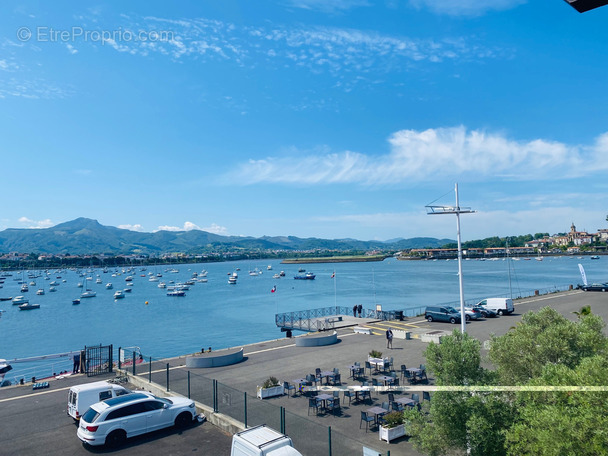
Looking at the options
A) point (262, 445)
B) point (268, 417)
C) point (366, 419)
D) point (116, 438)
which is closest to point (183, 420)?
point (116, 438)

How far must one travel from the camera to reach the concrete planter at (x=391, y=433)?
13.7 m

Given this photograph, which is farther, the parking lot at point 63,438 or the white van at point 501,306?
the white van at point 501,306

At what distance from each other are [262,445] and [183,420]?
24.4ft

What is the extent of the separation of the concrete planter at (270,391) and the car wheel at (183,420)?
3.50 meters

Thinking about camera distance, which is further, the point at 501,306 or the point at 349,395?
the point at 501,306

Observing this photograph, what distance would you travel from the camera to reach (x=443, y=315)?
3959 centimetres

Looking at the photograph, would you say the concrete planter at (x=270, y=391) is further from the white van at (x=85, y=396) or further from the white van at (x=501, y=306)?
the white van at (x=501, y=306)

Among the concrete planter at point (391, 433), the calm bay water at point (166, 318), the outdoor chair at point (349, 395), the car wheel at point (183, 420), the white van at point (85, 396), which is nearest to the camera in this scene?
the concrete planter at point (391, 433)

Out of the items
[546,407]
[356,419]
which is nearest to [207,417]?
[356,419]

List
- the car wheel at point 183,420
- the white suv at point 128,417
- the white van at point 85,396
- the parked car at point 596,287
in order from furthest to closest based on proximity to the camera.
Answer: the parked car at point 596,287 → the car wheel at point 183,420 → the white van at point 85,396 → the white suv at point 128,417

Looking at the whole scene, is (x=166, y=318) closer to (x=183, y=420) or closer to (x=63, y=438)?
(x=63, y=438)

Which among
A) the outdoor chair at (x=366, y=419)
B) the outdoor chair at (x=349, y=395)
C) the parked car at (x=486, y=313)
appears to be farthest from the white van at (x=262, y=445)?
the parked car at (x=486, y=313)

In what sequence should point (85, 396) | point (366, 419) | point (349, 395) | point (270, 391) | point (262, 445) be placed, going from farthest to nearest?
point (270, 391) < point (349, 395) < point (85, 396) < point (366, 419) < point (262, 445)

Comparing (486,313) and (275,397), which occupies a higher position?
(275,397)
